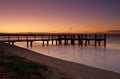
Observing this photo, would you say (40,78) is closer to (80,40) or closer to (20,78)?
(20,78)

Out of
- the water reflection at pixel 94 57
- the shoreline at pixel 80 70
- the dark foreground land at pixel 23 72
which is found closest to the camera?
the dark foreground land at pixel 23 72

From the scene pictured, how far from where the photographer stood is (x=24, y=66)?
10.3 metres

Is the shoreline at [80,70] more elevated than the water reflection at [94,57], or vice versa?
the shoreline at [80,70]

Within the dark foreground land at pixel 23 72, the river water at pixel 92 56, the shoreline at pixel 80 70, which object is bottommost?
the river water at pixel 92 56

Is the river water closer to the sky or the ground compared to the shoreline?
closer to the ground

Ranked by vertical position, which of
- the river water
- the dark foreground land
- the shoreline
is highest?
the dark foreground land

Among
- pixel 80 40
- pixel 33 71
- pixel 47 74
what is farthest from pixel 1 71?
pixel 80 40

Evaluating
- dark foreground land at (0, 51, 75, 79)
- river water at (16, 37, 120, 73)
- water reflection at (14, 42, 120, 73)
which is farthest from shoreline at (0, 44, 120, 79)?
dark foreground land at (0, 51, 75, 79)

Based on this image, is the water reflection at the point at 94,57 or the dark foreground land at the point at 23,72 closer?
the dark foreground land at the point at 23,72

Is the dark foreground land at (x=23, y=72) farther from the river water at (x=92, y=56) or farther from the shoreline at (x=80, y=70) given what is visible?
the river water at (x=92, y=56)

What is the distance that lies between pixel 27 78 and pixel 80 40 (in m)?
52.9

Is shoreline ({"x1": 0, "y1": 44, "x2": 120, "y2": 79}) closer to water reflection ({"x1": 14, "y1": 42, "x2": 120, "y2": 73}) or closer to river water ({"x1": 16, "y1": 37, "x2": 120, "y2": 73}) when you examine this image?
river water ({"x1": 16, "y1": 37, "x2": 120, "y2": 73})

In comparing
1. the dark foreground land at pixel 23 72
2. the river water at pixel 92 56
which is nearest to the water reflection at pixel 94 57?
the river water at pixel 92 56

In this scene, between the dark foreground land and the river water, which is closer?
the dark foreground land
